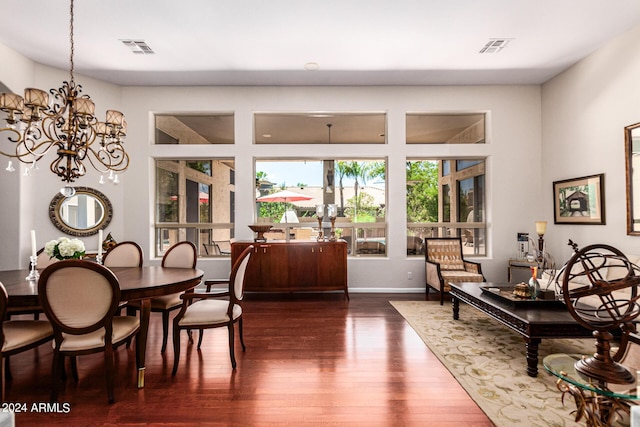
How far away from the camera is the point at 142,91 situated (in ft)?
18.2

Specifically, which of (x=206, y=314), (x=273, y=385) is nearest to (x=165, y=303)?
(x=206, y=314)

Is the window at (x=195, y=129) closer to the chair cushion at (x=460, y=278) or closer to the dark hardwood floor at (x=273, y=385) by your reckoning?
the dark hardwood floor at (x=273, y=385)

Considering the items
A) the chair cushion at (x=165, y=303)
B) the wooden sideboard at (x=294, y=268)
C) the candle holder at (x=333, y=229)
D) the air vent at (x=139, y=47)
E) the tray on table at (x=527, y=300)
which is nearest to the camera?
the tray on table at (x=527, y=300)

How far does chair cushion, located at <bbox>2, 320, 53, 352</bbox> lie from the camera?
7.24 ft

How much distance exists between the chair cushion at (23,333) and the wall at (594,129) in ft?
19.4

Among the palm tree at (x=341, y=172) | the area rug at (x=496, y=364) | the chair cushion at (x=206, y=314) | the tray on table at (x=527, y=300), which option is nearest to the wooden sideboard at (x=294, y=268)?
the palm tree at (x=341, y=172)

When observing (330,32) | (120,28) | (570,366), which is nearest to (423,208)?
(330,32)

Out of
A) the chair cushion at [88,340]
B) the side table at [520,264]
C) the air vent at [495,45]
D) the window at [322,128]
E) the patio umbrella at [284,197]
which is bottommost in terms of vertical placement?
the chair cushion at [88,340]

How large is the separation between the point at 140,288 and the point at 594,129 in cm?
567

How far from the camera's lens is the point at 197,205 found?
5.81 metres

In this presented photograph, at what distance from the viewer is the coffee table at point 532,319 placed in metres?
2.58

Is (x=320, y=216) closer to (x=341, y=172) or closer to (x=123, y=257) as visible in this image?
(x=341, y=172)

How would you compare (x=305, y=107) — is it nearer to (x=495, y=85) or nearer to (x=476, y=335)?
(x=495, y=85)

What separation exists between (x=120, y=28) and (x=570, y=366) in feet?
17.1
